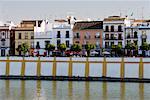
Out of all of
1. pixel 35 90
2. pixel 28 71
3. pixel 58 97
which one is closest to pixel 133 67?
pixel 28 71

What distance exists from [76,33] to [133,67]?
25796 millimetres

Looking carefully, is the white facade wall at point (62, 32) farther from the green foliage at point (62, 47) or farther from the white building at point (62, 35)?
the green foliage at point (62, 47)

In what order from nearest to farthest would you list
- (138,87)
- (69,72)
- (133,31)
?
(138,87) → (69,72) → (133,31)

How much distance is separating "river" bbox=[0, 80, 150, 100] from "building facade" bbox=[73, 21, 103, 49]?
93.5ft

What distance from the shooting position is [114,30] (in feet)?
209

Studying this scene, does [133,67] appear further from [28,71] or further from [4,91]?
[4,91]

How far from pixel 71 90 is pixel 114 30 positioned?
110 ft

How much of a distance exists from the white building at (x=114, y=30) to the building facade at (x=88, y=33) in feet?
3.08

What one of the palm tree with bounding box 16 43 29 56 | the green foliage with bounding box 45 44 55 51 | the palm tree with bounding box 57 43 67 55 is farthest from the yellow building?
the palm tree with bounding box 57 43 67 55

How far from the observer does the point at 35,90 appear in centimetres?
3028

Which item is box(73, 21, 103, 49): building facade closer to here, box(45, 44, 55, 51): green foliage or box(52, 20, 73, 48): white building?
box(52, 20, 73, 48): white building

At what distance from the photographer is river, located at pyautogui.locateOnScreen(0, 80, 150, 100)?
88.3ft

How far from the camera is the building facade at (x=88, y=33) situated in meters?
64.7

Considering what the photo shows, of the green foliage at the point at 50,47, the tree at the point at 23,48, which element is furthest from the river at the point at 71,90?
the tree at the point at 23,48
